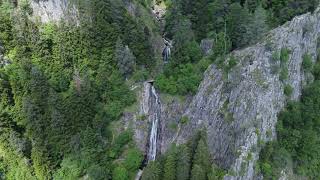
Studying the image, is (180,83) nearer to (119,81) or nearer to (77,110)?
(119,81)

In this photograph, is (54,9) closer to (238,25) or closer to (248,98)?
(238,25)

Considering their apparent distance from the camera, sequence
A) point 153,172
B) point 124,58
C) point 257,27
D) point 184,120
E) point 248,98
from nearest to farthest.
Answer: point 153,172, point 248,98, point 257,27, point 184,120, point 124,58

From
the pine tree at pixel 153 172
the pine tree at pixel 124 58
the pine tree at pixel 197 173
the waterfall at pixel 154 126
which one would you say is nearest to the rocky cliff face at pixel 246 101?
the waterfall at pixel 154 126

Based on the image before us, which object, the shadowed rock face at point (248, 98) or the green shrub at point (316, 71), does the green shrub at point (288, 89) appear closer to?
the shadowed rock face at point (248, 98)

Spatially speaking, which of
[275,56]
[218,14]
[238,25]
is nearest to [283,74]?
[275,56]

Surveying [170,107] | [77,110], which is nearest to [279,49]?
[170,107]

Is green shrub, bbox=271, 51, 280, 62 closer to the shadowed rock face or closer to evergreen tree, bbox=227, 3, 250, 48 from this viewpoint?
the shadowed rock face
